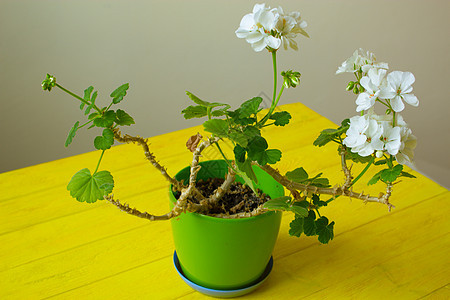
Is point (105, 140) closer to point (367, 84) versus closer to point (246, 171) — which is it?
point (246, 171)

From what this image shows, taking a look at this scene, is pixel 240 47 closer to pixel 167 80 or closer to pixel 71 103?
pixel 167 80

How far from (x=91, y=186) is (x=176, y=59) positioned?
6.00 ft

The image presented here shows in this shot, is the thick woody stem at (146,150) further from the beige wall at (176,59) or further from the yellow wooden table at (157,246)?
the beige wall at (176,59)

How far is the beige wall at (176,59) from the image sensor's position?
2.26 meters

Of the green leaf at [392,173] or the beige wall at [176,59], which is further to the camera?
the beige wall at [176,59]

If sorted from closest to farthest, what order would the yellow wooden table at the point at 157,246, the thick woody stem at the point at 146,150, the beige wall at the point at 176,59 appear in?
the thick woody stem at the point at 146,150
the yellow wooden table at the point at 157,246
the beige wall at the point at 176,59

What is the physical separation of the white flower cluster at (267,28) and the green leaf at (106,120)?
222mm

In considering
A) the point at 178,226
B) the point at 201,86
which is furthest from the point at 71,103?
the point at 178,226

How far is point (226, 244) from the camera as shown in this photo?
2.72ft

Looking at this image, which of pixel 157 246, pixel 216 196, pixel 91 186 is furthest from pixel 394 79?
pixel 157 246

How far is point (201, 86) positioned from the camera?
2596 mm

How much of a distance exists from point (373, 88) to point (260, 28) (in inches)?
6.9

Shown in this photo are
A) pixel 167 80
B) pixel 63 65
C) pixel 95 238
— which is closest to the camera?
pixel 95 238

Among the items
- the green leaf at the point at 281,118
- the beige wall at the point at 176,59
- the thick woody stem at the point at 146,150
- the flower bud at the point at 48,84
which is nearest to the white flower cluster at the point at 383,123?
the green leaf at the point at 281,118
